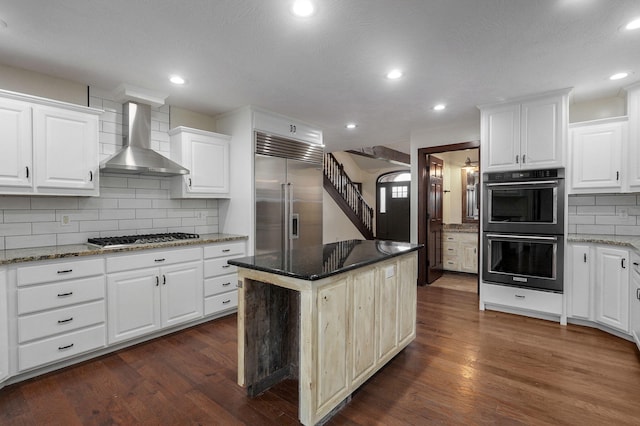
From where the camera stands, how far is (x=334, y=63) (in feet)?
9.12

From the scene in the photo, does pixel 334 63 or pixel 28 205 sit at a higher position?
pixel 334 63

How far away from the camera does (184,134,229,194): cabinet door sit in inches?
148

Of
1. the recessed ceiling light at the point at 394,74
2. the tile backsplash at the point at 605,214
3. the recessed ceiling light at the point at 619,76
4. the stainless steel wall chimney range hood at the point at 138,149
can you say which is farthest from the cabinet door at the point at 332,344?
the tile backsplash at the point at 605,214

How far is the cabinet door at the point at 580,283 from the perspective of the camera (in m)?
3.36

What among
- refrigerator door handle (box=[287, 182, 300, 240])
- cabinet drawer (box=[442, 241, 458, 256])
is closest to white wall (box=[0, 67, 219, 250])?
refrigerator door handle (box=[287, 182, 300, 240])

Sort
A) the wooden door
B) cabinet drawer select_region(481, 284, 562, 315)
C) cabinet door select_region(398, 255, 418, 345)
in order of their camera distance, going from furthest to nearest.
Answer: the wooden door, cabinet drawer select_region(481, 284, 562, 315), cabinet door select_region(398, 255, 418, 345)

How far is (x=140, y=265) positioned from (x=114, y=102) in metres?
1.78

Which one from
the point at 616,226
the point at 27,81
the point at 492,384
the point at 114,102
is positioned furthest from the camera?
the point at 616,226

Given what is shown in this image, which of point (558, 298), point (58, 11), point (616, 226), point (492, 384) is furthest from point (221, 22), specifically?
point (616, 226)

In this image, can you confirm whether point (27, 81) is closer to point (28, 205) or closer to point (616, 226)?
point (28, 205)

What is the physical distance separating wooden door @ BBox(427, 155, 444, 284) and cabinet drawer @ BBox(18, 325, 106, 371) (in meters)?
4.50

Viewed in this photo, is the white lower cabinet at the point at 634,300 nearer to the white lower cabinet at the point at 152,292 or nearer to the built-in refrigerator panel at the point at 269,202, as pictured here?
the built-in refrigerator panel at the point at 269,202

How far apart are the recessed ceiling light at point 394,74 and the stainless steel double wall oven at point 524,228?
1.72 metres

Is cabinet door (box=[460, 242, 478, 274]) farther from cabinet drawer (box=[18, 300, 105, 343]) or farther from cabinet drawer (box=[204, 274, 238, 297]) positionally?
cabinet drawer (box=[18, 300, 105, 343])
